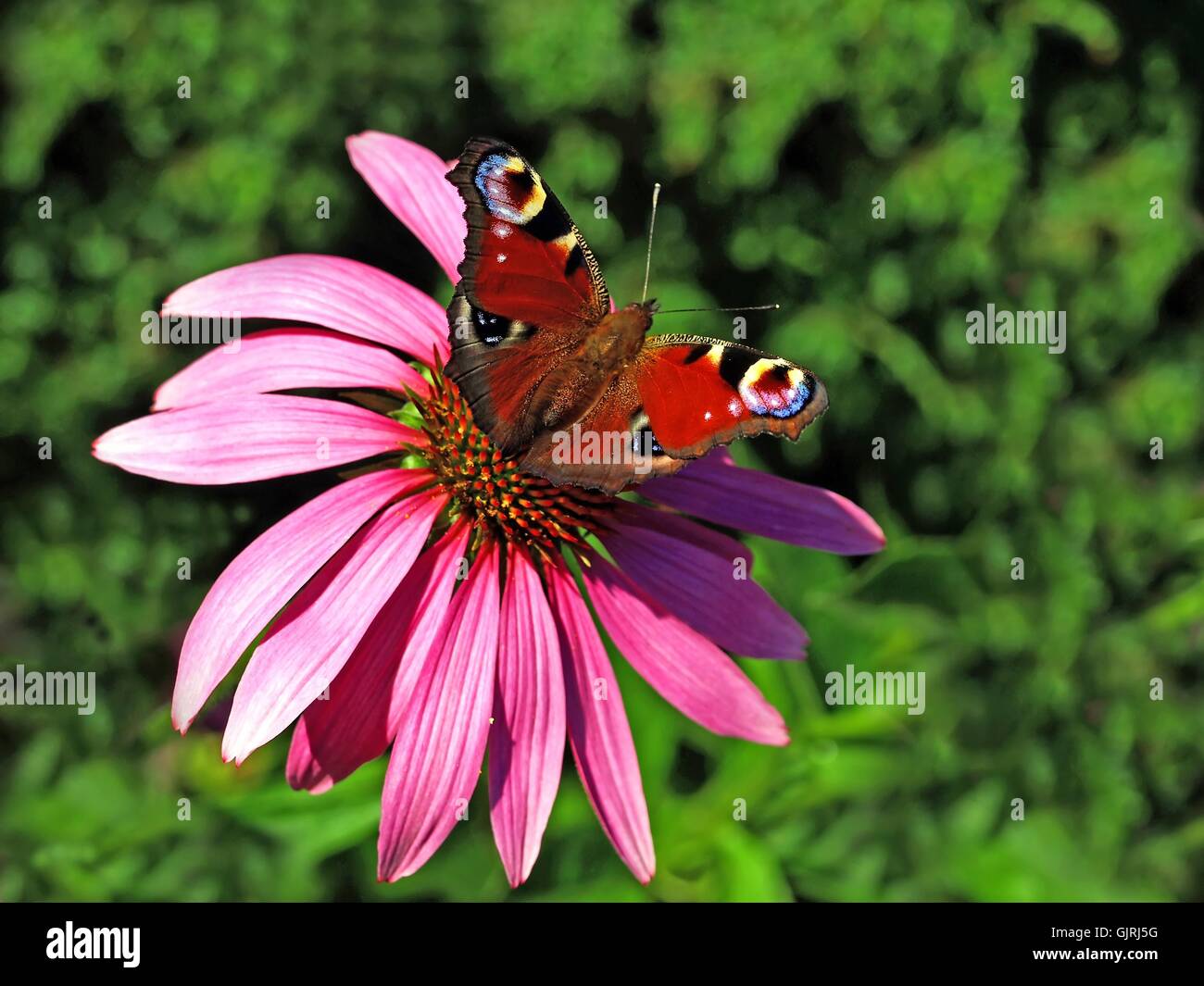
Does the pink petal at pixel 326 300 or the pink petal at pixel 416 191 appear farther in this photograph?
the pink petal at pixel 416 191

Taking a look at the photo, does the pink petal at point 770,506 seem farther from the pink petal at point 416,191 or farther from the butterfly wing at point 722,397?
the pink petal at point 416,191

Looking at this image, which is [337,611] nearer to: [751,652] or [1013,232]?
[751,652]

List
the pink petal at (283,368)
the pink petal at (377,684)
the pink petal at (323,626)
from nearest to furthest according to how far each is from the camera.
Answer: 1. the pink petal at (323,626)
2. the pink petal at (377,684)
3. the pink petal at (283,368)

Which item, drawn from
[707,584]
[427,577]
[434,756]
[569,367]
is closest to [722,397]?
[569,367]

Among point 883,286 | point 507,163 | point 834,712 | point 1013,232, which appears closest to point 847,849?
point 834,712

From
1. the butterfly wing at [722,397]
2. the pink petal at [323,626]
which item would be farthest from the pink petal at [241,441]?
the butterfly wing at [722,397]

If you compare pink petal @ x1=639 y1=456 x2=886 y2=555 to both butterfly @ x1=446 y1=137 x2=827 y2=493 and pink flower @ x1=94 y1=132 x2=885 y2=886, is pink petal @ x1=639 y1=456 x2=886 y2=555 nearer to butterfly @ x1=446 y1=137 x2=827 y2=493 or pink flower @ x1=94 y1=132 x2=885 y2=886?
pink flower @ x1=94 y1=132 x2=885 y2=886
